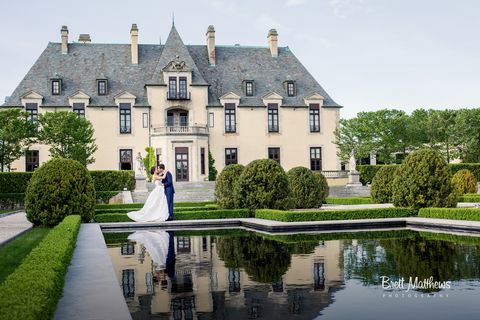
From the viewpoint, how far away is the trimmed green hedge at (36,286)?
5867 mm

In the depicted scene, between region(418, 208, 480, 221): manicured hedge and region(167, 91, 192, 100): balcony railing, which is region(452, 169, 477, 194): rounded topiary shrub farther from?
region(167, 91, 192, 100): balcony railing

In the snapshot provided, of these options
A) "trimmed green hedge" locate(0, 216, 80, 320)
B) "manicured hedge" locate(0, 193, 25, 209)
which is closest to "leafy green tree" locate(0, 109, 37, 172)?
"manicured hedge" locate(0, 193, 25, 209)

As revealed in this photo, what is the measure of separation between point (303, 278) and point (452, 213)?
11968 millimetres

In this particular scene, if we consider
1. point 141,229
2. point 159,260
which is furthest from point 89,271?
point 141,229

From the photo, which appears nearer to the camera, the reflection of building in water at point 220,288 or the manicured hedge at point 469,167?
the reflection of building in water at point 220,288

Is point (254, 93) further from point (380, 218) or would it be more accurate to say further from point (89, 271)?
point (89, 271)

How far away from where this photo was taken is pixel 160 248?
14656mm

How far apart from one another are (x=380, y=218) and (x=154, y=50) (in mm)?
32518

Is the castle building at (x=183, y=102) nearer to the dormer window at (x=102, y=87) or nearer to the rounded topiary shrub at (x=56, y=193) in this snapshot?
the dormer window at (x=102, y=87)

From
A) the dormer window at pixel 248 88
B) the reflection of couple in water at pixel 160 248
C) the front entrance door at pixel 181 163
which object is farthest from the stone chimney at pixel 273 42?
the reflection of couple in water at pixel 160 248

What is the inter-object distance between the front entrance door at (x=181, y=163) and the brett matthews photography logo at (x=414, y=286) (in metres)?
35.3

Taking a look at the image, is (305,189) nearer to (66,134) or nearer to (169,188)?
(169,188)

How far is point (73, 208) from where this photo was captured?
21.3 metres

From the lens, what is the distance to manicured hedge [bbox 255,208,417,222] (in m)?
20.8
